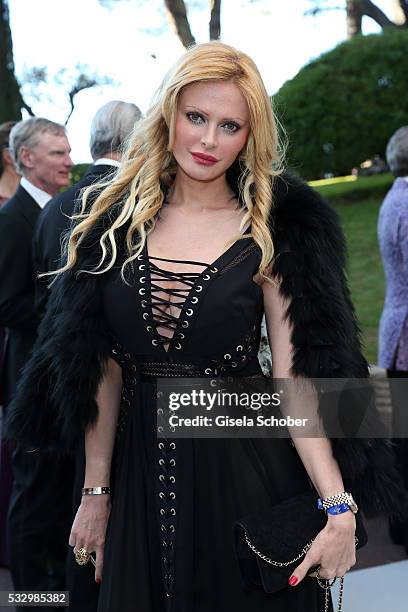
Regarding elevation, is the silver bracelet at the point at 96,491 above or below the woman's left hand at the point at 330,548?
above

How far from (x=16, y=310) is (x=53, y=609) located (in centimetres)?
124

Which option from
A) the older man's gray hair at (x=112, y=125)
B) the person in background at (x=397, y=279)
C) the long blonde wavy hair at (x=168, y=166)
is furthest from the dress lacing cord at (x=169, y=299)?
the person in background at (x=397, y=279)

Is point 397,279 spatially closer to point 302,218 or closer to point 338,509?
point 302,218

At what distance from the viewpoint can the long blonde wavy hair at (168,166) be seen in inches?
95.1

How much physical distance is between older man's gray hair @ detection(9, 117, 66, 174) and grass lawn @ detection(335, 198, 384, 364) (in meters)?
4.21

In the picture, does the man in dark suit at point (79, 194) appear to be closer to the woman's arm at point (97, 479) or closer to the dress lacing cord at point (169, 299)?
the woman's arm at point (97, 479)

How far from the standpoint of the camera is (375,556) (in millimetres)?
4902

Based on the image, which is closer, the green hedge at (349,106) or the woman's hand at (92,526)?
the woman's hand at (92,526)

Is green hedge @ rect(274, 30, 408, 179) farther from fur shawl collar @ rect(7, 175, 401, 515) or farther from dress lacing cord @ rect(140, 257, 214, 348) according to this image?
dress lacing cord @ rect(140, 257, 214, 348)

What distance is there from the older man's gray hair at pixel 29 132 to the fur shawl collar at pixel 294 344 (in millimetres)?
1877

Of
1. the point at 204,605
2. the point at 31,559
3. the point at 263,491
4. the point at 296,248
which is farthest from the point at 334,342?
the point at 31,559

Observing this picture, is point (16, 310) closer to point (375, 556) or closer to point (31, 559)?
point (31, 559)

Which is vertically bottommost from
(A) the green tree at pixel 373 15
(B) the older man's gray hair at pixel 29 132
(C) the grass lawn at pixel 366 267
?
(B) the older man's gray hair at pixel 29 132

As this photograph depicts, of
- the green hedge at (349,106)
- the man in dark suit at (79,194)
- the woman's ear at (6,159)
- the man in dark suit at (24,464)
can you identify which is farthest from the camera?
the green hedge at (349,106)
